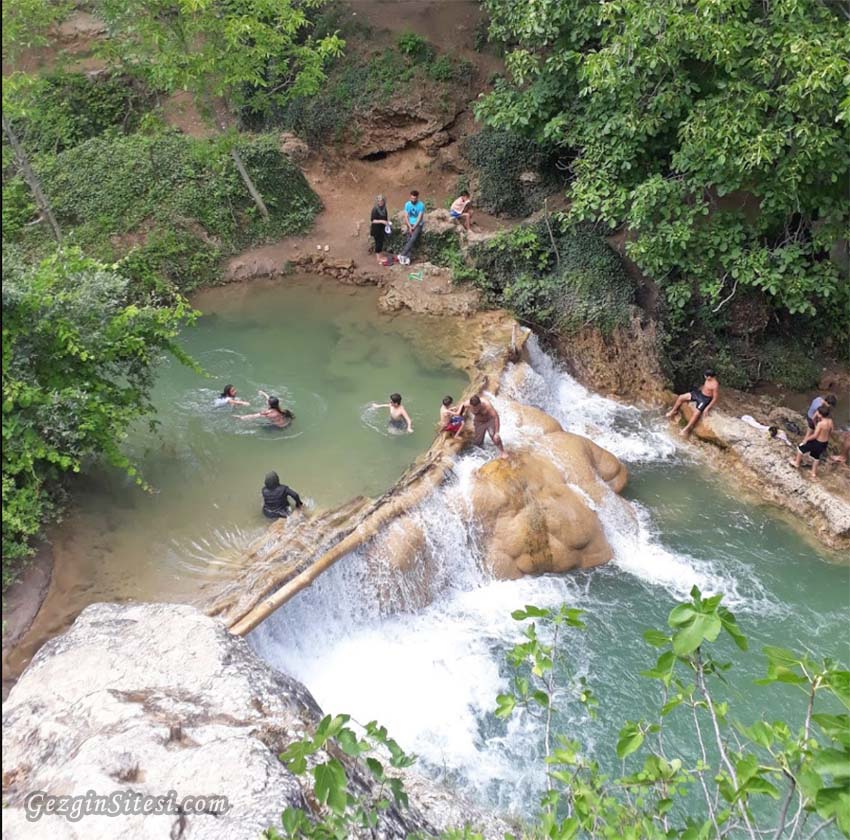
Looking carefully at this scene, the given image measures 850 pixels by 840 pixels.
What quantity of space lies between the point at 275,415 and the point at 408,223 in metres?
5.83

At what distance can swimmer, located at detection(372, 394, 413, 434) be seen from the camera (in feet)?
32.0

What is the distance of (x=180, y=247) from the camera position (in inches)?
527

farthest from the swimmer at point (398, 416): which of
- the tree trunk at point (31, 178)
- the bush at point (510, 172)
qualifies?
the tree trunk at point (31, 178)

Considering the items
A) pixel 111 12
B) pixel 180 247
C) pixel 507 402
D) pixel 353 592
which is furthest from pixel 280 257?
pixel 353 592

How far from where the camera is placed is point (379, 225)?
44.9 feet

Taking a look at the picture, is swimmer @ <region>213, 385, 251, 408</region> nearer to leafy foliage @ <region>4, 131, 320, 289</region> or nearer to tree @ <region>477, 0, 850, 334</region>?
leafy foliage @ <region>4, 131, 320, 289</region>

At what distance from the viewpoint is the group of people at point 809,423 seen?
9.95 meters

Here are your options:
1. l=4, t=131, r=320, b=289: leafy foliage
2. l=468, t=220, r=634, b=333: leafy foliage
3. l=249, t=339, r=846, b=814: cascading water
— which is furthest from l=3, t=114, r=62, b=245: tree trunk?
l=249, t=339, r=846, b=814: cascading water

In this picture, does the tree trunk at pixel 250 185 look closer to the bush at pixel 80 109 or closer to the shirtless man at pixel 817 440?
the bush at pixel 80 109

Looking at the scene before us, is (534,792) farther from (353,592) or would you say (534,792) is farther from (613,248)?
(613,248)

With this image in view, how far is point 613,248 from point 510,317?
7.85 feet

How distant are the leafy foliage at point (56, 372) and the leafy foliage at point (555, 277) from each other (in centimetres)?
640

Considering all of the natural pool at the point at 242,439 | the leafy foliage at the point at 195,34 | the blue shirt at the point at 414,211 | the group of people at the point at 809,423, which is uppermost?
the leafy foliage at the point at 195,34

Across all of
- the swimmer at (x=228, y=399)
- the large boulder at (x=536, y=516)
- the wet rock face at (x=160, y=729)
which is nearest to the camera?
the wet rock face at (x=160, y=729)
